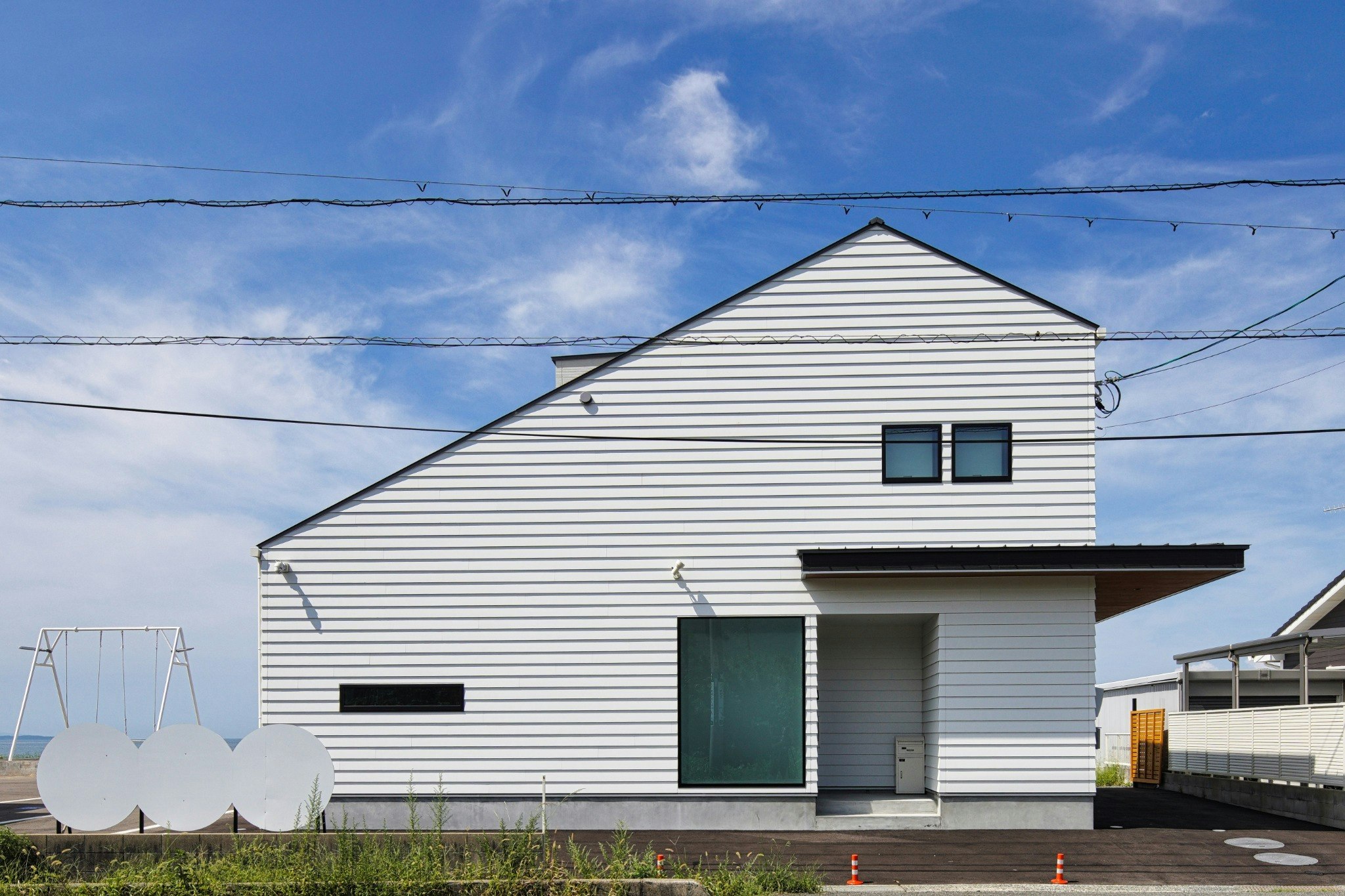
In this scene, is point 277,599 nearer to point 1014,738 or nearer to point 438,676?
point 438,676

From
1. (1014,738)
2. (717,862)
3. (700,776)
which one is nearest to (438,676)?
(700,776)

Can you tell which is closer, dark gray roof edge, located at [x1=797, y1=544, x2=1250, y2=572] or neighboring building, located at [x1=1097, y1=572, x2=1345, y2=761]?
dark gray roof edge, located at [x1=797, y1=544, x2=1250, y2=572]

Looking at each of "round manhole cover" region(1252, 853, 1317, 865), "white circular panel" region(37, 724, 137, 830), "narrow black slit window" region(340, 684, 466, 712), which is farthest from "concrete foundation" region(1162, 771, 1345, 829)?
"white circular panel" region(37, 724, 137, 830)

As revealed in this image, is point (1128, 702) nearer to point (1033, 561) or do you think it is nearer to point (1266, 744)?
point (1266, 744)

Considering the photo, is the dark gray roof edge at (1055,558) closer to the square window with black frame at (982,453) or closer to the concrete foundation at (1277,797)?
the square window with black frame at (982,453)

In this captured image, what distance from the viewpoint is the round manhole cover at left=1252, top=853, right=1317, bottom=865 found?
1377 cm

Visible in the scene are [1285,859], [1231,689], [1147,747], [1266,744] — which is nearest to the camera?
[1285,859]

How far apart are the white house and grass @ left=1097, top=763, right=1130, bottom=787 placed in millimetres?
11652

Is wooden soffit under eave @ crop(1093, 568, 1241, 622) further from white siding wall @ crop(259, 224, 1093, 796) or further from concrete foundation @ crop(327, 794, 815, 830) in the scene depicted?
concrete foundation @ crop(327, 794, 815, 830)

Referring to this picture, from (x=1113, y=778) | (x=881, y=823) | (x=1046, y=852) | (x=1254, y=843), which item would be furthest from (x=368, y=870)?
(x=1113, y=778)

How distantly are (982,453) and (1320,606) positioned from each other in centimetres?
1581

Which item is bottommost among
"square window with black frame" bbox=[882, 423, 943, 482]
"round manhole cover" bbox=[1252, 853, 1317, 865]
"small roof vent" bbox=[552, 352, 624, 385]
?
"round manhole cover" bbox=[1252, 853, 1317, 865]

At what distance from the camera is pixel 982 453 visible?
1708cm

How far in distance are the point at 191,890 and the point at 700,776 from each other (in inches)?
296
